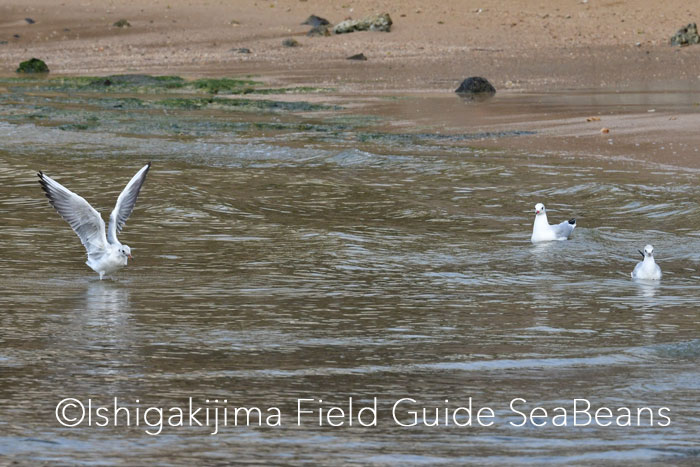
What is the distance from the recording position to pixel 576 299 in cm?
837

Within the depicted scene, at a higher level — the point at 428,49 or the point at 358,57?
the point at 428,49

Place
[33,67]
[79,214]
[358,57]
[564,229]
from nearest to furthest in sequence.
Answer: [79,214] → [564,229] → [358,57] → [33,67]

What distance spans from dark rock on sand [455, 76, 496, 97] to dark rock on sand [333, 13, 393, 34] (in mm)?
11033

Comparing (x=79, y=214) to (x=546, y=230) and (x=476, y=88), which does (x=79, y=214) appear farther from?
(x=476, y=88)

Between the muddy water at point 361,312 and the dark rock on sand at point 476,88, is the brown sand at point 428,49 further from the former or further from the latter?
the muddy water at point 361,312

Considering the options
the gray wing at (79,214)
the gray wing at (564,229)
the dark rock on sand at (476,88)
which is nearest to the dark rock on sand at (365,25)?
the dark rock on sand at (476,88)

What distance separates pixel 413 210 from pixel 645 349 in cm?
534

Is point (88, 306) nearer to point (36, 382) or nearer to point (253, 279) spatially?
point (253, 279)

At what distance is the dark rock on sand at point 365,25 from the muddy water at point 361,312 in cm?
1834

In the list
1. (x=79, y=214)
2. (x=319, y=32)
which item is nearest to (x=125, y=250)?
(x=79, y=214)

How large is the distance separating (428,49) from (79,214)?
68.2ft

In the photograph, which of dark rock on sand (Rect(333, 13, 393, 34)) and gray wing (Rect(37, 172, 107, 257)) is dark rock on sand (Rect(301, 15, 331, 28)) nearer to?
dark rock on sand (Rect(333, 13, 393, 34))

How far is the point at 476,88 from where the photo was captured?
859 inches

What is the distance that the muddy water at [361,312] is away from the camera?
5422 mm
